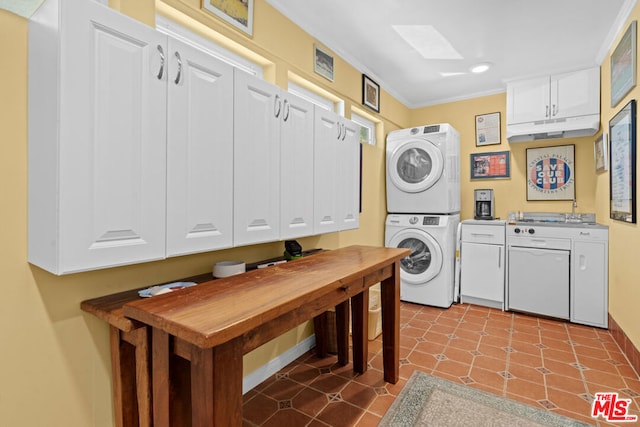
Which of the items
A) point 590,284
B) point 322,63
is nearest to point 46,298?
point 322,63

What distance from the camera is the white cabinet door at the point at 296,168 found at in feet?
5.86

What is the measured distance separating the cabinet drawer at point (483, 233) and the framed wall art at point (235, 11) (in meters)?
2.98

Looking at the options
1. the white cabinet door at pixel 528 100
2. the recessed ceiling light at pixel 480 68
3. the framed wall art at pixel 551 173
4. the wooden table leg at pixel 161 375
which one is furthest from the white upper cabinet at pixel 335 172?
the framed wall art at pixel 551 173

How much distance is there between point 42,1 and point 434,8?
226cm

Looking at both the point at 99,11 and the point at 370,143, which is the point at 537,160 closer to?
the point at 370,143

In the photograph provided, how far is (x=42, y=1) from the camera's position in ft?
3.47

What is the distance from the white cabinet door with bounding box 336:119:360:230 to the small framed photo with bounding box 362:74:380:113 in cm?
100

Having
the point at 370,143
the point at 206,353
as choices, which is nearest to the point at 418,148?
the point at 370,143

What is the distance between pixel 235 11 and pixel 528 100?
321 cm

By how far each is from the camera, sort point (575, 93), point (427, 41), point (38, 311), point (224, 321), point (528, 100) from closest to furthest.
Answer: point (224, 321), point (38, 311), point (427, 41), point (575, 93), point (528, 100)

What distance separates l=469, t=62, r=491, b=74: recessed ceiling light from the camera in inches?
125

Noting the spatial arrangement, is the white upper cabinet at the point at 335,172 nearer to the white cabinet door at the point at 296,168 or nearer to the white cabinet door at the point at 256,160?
the white cabinet door at the point at 296,168

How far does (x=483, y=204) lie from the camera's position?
3.91 meters

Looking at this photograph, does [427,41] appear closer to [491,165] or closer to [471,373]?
[491,165]
